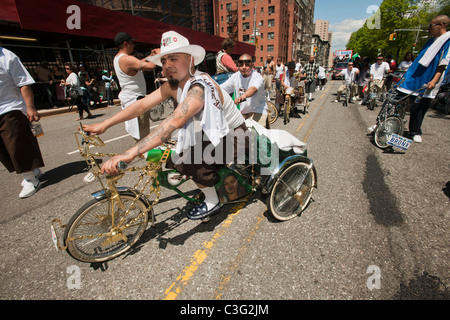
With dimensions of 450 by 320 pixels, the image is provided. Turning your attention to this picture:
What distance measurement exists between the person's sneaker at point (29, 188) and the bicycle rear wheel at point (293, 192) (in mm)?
3930

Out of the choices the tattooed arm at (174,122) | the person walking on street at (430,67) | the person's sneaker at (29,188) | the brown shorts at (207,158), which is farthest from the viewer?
the person walking on street at (430,67)

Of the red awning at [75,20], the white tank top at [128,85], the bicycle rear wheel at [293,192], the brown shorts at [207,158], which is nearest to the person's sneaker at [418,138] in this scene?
the bicycle rear wheel at [293,192]

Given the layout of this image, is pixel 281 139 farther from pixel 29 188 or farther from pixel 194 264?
pixel 29 188

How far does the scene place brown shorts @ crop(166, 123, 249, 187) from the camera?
238 centimetres

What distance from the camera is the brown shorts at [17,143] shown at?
10.9ft

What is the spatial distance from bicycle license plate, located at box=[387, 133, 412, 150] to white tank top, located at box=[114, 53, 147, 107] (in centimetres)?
494

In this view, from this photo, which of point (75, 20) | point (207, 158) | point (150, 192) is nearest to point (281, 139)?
point (207, 158)

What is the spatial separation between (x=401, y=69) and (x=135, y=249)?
14.7 metres

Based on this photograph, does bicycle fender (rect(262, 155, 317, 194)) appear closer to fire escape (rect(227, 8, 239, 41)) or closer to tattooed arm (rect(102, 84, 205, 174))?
tattooed arm (rect(102, 84, 205, 174))

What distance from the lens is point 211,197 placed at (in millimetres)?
2754

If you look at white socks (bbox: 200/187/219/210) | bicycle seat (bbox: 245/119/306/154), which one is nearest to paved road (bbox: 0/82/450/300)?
white socks (bbox: 200/187/219/210)

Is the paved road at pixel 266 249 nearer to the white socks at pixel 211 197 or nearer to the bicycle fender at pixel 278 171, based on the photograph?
the white socks at pixel 211 197

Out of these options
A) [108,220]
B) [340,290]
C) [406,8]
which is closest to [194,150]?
[108,220]
